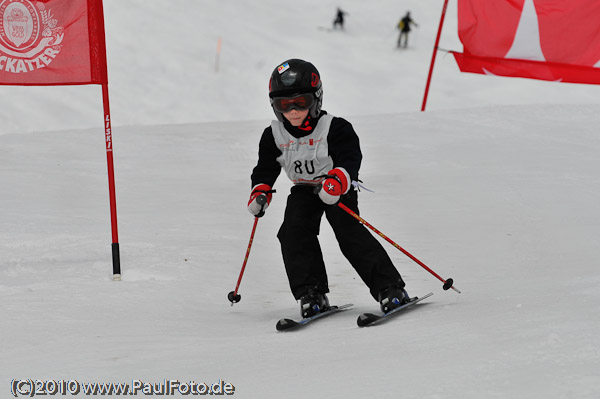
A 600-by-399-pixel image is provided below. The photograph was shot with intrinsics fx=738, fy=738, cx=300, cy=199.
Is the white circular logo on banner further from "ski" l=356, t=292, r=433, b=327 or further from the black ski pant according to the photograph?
"ski" l=356, t=292, r=433, b=327

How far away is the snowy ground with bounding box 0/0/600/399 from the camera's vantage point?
2645 millimetres

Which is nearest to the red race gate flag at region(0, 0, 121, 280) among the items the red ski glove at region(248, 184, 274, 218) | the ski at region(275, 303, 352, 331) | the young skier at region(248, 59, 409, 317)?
the red ski glove at region(248, 184, 274, 218)

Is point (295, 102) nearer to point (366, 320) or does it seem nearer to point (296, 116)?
point (296, 116)

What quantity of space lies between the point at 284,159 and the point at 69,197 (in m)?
4.09

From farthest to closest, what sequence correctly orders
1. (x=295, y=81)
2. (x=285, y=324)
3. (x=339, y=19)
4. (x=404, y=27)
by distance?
1. (x=339, y=19)
2. (x=404, y=27)
3. (x=295, y=81)
4. (x=285, y=324)

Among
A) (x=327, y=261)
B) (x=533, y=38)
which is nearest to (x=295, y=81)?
(x=327, y=261)

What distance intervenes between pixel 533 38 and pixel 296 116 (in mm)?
6848

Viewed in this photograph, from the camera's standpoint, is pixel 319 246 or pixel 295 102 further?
pixel 319 246

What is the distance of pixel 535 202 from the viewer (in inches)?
287

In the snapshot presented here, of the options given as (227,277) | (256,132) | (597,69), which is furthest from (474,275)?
(256,132)

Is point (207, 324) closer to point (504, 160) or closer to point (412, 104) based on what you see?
point (504, 160)

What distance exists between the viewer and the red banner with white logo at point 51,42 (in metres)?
4.77

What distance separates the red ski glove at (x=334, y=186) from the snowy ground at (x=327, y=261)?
0.64 meters

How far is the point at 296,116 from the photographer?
13.0 ft
